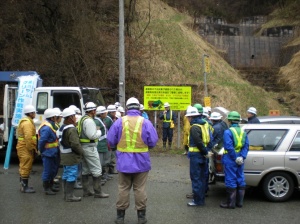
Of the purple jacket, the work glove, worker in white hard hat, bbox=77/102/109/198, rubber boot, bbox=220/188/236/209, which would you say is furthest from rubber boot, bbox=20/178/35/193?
the work glove

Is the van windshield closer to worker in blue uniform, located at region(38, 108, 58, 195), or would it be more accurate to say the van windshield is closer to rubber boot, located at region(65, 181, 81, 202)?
worker in blue uniform, located at region(38, 108, 58, 195)

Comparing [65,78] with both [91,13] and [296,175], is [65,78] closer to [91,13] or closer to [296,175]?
[91,13]

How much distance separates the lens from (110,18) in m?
23.4

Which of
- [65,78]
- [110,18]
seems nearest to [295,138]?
[65,78]

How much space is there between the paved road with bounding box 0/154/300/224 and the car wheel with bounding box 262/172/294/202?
0.49 ft

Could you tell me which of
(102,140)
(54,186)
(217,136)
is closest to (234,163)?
(217,136)

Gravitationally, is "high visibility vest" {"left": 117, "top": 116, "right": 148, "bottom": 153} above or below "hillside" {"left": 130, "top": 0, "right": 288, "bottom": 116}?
below

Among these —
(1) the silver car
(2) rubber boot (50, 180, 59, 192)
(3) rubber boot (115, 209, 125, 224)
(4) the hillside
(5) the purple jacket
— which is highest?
(4) the hillside

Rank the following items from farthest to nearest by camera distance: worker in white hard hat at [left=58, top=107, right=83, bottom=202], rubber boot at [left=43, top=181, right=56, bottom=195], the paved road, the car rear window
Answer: rubber boot at [left=43, top=181, right=56, bottom=195]
the car rear window
worker in white hard hat at [left=58, top=107, right=83, bottom=202]
the paved road

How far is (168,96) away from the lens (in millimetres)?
15742

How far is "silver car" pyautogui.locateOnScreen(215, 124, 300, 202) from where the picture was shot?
309 inches

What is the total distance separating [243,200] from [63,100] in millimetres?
6121

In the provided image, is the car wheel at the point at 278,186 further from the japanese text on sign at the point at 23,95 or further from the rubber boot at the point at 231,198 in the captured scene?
the japanese text on sign at the point at 23,95

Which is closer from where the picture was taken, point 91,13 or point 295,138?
point 295,138
